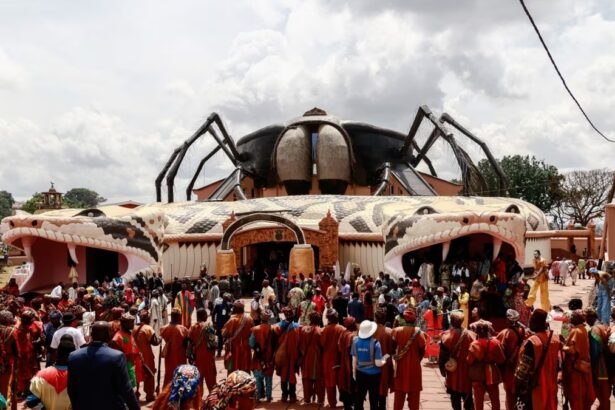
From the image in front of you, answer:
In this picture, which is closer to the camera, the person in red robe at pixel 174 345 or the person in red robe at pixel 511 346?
the person in red robe at pixel 511 346

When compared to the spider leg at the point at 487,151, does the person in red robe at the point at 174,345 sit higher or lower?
lower

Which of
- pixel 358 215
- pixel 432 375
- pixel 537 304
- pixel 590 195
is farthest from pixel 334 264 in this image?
pixel 590 195

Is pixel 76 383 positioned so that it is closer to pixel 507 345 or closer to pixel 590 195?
pixel 507 345

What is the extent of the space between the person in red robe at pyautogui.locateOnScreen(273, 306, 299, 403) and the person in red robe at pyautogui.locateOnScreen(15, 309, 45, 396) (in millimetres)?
2861

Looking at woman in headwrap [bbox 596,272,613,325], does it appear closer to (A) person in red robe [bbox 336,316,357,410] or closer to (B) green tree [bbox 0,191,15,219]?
(A) person in red robe [bbox 336,316,357,410]

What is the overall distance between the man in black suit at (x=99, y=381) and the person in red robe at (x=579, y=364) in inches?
164

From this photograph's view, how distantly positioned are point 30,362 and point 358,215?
16581 mm

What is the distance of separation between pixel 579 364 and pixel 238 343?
3825mm

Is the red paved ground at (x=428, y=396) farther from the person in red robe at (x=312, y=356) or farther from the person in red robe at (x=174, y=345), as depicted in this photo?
the person in red robe at (x=174, y=345)

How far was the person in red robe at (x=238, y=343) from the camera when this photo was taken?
7367mm

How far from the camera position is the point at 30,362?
7.33m

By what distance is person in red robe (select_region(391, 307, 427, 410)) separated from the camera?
6.33 metres

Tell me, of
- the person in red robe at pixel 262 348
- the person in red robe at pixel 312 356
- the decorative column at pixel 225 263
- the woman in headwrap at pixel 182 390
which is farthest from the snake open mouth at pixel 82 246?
the woman in headwrap at pixel 182 390

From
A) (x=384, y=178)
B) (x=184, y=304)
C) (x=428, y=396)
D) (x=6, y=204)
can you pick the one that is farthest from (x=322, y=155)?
(x=6, y=204)
